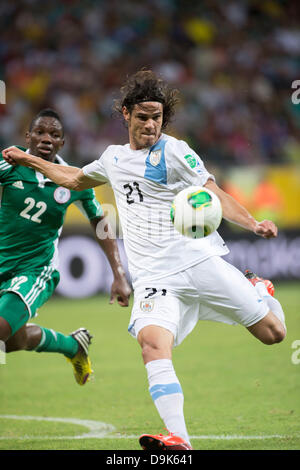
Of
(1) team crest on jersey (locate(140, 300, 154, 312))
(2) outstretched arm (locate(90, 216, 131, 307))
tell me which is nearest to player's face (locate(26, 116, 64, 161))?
(2) outstretched arm (locate(90, 216, 131, 307))

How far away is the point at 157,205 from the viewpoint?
4223 millimetres

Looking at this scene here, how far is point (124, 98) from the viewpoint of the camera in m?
4.36

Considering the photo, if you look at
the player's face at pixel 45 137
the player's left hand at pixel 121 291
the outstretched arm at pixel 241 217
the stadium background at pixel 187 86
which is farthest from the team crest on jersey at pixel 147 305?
the stadium background at pixel 187 86

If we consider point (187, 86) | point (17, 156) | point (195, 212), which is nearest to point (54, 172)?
point (17, 156)

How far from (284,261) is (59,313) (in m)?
4.90

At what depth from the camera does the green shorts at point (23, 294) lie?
5078mm

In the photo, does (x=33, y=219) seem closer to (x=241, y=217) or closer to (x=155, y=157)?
(x=155, y=157)

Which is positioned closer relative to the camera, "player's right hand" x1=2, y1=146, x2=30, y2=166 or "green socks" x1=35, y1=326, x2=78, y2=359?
"player's right hand" x1=2, y1=146, x2=30, y2=166

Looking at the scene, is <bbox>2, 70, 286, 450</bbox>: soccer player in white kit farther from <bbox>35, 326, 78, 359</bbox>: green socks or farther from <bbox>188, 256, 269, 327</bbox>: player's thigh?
<bbox>35, 326, 78, 359</bbox>: green socks

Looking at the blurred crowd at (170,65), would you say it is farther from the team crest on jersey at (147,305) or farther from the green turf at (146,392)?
the team crest on jersey at (147,305)

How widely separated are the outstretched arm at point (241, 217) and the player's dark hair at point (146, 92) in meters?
0.65

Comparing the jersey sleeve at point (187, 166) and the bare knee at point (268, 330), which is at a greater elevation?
the jersey sleeve at point (187, 166)

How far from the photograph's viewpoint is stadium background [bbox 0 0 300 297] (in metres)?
13.3

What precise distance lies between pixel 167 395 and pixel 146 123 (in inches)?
65.6
